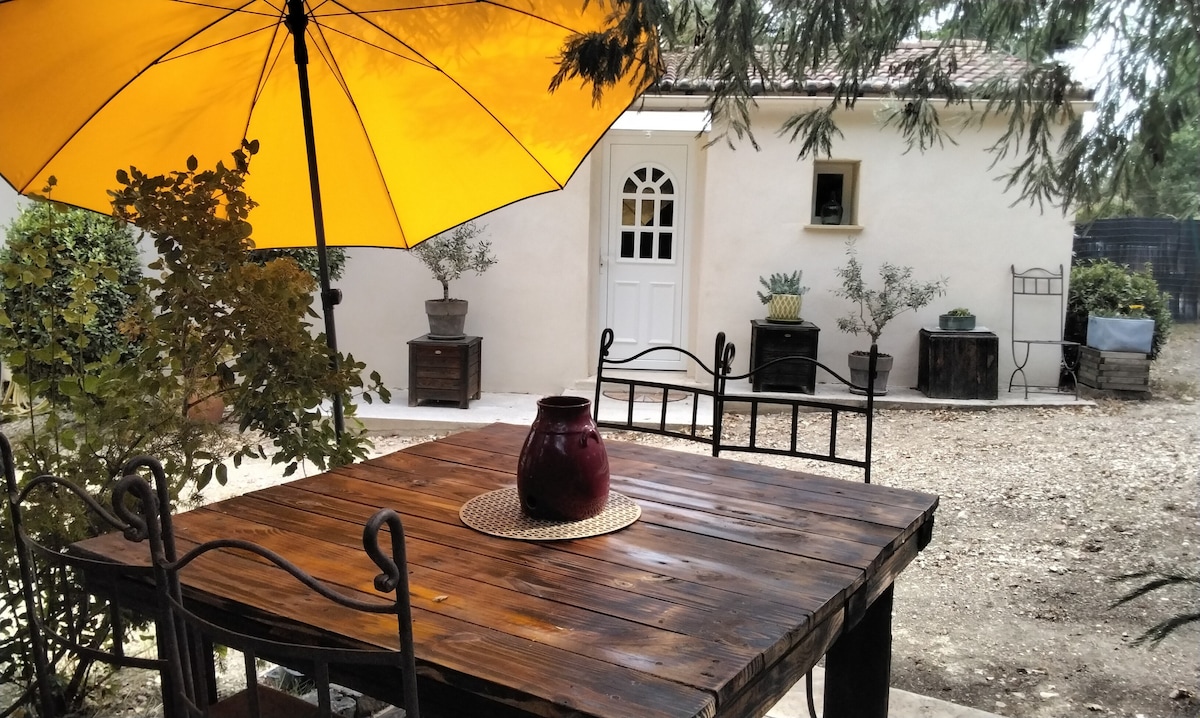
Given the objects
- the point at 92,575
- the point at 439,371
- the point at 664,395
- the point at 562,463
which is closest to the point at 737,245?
the point at 439,371

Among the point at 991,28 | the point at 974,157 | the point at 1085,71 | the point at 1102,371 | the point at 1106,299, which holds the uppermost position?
the point at 974,157

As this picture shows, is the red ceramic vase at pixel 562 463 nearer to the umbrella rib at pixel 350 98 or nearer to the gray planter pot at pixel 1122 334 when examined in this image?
the umbrella rib at pixel 350 98

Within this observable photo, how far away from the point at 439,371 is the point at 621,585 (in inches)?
198

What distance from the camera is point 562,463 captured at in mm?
1670

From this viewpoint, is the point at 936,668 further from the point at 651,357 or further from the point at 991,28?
the point at 651,357

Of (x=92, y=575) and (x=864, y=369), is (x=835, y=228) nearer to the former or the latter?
(x=864, y=369)

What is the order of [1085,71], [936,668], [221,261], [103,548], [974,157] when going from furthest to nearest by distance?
[974,157]
[936,668]
[221,261]
[1085,71]
[103,548]

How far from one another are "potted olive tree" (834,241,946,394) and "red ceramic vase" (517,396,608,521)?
5455 mm

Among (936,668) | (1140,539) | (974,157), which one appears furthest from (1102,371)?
(936,668)

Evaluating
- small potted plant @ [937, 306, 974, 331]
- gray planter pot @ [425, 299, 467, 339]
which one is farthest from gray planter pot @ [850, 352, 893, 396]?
gray planter pot @ [425, 299, 467, 339]

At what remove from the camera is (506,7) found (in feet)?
7.34

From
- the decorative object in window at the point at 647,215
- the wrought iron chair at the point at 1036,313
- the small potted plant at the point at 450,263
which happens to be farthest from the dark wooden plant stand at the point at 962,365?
the small potted plant at the point at 450,263

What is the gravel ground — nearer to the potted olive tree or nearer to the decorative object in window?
the potted olive tree

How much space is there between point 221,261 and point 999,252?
21.7ft
